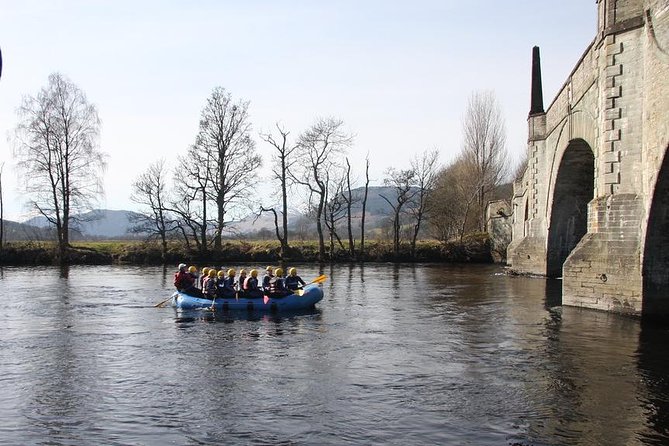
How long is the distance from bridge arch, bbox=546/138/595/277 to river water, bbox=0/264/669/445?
7.86m

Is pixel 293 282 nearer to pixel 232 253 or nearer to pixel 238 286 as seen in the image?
pixel 238 286

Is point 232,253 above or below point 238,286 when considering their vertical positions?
above

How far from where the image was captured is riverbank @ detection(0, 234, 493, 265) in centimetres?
4397

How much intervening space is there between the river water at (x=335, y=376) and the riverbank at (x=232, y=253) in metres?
25.1

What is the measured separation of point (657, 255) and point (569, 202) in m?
12.4

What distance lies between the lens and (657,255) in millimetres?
15547

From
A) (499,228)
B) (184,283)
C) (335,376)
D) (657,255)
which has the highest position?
(499,228)

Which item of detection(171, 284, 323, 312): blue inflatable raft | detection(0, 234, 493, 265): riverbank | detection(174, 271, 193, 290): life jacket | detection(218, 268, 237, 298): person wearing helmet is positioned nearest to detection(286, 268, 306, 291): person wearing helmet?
detection(171, 284, 323, 312): blue inflatable raft

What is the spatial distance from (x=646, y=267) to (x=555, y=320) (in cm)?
261

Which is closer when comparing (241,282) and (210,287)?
(210,287)

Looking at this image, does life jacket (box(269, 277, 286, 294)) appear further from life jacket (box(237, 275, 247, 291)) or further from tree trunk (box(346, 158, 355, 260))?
tree trunk (box(346, 158, 355, 260))

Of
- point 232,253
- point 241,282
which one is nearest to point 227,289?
point 241,282

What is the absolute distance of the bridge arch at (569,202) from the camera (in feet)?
84.3

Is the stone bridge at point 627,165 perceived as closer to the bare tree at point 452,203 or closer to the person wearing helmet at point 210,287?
the person wearing helmet at point 210,287
